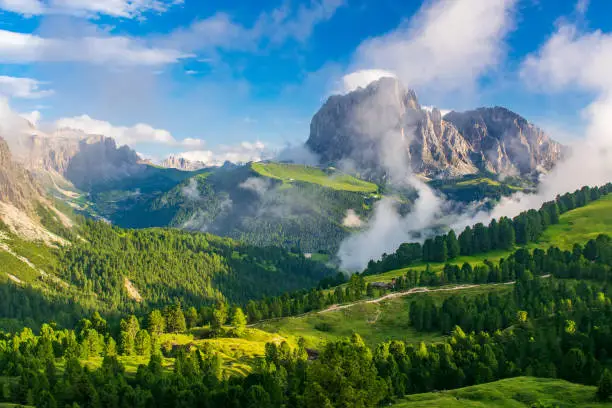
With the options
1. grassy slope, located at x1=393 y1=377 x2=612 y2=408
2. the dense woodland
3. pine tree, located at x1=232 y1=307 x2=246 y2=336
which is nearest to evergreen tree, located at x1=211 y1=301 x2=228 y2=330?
pine tree, located at x1=232 y1=307 x2=246 y2=336

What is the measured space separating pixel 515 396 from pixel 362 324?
9653cm

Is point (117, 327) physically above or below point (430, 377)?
above

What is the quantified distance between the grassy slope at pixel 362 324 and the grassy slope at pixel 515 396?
63424 millimetres

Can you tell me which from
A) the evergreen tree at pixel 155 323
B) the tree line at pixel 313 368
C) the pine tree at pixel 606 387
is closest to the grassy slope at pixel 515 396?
the pine tree at pixel 606 387

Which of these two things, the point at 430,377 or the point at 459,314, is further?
the point at 459,314

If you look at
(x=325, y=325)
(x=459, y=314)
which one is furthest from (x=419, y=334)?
(x=325, y=325)

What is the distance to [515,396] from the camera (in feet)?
266

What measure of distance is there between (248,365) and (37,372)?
4926cm

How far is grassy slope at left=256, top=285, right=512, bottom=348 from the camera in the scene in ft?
523

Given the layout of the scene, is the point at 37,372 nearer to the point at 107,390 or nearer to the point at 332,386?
the point at 107,390

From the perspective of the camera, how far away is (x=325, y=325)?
17225 cm

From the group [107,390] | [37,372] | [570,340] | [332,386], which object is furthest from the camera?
[570,340]

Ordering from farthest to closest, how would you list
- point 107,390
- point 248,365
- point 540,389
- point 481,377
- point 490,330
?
1. point 490,330
2. point 248,365
3. point 481,377
4. point 107,390
5. point 540,389

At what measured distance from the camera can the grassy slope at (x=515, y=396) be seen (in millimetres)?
74562
